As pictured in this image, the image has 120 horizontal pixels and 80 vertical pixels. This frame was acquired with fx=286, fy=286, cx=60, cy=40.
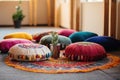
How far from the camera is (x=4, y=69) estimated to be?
118 inches

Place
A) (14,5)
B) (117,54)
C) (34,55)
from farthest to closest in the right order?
1. (14,5)
2. (117,54)
3. (34,55)

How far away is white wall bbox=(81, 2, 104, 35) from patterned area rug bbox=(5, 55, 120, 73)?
83.7 inches

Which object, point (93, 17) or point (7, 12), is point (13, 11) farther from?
point (93, 17)

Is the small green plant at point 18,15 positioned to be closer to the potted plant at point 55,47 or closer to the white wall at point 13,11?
the white wall at point 13,11

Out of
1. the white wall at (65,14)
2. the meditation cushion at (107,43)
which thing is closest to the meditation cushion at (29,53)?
the meditation cushion at (107,43)

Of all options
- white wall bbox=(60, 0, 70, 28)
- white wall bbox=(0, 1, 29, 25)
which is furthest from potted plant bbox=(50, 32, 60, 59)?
white wall bbox=(0, 1, 29, 25)

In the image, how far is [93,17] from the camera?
5906 millimetres

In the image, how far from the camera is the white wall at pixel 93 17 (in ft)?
18.0

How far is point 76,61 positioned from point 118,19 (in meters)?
1.81

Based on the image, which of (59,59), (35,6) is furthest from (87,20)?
(35,6)

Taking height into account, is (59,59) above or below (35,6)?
below

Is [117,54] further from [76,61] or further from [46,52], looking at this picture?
[46,52]

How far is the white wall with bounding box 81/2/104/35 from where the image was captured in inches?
215

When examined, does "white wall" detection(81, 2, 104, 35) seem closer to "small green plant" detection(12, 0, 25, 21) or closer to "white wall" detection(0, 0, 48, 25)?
"small green plant" detection(12, 0, 25, 21)
